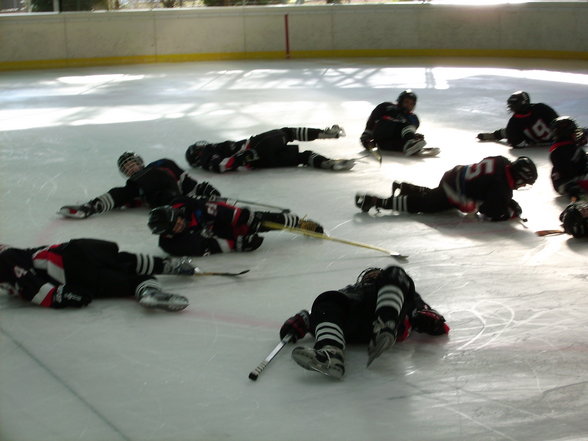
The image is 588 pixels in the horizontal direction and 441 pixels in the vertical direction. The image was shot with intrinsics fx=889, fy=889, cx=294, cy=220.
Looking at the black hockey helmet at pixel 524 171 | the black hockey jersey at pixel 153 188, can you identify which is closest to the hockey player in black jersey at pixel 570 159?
the black hockey helmet at pixel 524 171

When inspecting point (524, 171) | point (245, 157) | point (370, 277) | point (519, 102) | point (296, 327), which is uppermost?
point (519, 102)

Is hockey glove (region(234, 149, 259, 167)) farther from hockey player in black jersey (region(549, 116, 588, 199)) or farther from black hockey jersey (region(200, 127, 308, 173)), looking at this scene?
hockey player in black jersey (region(549, 116, 588, 199))

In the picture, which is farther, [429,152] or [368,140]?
[368,140]

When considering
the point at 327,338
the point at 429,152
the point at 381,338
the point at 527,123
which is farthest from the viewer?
the point at 527,123

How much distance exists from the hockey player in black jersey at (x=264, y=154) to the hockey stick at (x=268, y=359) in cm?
433

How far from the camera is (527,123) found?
951cm

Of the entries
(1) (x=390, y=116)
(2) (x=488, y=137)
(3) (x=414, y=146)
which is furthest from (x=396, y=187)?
(2) (x=488, y=137)

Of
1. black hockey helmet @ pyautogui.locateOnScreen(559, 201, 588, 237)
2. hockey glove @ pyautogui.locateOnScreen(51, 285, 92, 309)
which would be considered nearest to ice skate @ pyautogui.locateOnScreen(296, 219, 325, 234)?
black hockey helmet @ pyautogui.locateOnScreen(559, 201, 588, 237)

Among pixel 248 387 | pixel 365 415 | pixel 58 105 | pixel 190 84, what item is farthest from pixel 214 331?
pixel 190 84

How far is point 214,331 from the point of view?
4.79 m

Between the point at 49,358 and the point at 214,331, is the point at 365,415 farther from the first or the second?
the point at 49,358

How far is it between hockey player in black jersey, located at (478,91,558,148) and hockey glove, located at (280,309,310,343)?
224 inches

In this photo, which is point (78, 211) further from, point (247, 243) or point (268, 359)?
point (268, 359)

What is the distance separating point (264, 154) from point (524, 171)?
117 inches
